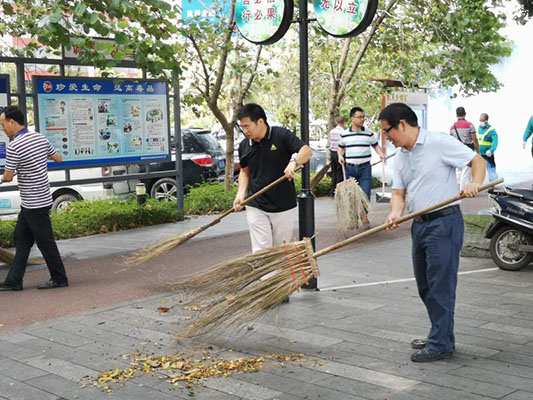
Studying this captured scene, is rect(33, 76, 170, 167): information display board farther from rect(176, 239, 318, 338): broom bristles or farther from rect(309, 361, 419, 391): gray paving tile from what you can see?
rect(309, 361, 419, 391): gray paving tile

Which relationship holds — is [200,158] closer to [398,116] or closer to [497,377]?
[398,116]

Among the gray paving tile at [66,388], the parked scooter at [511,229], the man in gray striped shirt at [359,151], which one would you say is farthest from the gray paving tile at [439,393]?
the man in gray striped shirt at [359,151]

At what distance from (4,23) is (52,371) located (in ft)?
27.1

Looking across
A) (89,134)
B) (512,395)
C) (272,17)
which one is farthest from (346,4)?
(89,134)

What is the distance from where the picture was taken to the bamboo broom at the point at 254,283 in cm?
535

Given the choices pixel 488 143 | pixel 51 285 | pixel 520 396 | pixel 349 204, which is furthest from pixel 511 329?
pixel 488 143

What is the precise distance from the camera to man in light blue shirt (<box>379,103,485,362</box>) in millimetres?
5090

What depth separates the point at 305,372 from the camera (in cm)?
496

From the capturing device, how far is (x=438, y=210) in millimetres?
5109

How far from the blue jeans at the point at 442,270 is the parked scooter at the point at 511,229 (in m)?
3.13

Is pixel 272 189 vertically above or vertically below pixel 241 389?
above

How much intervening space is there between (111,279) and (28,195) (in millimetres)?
1269

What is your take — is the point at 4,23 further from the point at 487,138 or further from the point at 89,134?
the point at 487,138

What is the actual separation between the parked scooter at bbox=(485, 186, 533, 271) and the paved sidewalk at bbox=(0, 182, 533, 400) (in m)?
0.26
